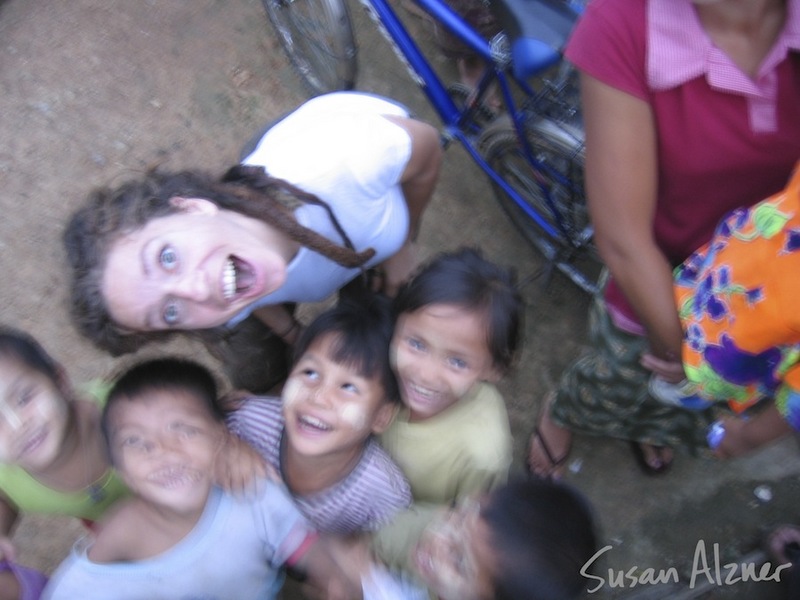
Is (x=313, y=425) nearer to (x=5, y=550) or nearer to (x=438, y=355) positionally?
(x=438, y=355)

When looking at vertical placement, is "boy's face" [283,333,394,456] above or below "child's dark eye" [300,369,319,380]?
below

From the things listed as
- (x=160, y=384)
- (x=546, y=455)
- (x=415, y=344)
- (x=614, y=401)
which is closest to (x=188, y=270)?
(x=160, y=384)

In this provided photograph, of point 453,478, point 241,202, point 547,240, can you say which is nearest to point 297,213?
point 241,202

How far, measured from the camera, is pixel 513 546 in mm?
1155

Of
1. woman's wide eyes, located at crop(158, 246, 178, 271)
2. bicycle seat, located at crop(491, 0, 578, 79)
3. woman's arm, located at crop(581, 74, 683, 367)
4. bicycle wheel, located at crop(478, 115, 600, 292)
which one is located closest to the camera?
woman's arm, located at crop(581, 74, 683, 367)

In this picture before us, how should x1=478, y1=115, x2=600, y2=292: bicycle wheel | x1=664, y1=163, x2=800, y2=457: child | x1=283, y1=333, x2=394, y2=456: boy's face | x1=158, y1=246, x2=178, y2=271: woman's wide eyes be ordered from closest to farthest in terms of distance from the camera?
x1=664, y1=163, x2=800, y2=457: child → x1=158, y1=246, x2=178, y2=271: woman's wide eyes → x1=283, y1=333, x2=394, y2=456: boy's face → x1=478, y1=115, x2=600, y2=292: bicycle wheel

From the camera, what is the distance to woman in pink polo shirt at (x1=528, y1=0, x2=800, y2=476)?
3.87 feet

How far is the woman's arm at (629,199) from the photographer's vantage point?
1.24 meters

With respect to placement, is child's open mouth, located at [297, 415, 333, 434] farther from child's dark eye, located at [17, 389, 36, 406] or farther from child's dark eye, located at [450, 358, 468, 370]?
child's dark eye, located at [17, 389, 36, 406]

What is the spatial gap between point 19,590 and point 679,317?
1589 millimetres

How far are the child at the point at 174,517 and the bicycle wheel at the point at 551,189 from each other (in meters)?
1.30

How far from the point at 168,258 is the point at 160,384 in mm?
288

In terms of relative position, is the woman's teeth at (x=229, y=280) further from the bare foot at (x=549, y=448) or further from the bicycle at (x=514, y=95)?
the bare foot at (x=549, y=448)

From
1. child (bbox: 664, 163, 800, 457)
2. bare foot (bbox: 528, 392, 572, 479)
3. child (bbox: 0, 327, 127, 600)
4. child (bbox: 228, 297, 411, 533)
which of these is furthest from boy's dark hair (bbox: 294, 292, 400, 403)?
bare foot (bbox: 528, 392, 572, 479)
